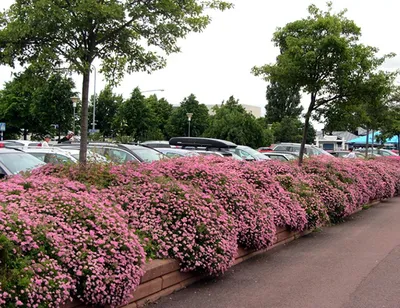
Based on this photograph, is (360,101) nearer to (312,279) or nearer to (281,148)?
(312,279)

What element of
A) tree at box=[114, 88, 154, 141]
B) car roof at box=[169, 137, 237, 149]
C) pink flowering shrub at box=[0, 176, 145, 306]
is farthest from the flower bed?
tree at box=[114, 88, 154, 141]

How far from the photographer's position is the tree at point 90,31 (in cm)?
628

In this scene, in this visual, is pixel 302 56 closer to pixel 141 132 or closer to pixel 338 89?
pixel 338 89

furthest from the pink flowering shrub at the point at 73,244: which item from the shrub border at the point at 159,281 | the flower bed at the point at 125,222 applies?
the shrub border at the point at 159,281

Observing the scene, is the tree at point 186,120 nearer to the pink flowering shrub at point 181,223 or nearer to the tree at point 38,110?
the tree at point 38,110

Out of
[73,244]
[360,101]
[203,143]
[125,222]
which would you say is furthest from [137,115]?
[73,244]

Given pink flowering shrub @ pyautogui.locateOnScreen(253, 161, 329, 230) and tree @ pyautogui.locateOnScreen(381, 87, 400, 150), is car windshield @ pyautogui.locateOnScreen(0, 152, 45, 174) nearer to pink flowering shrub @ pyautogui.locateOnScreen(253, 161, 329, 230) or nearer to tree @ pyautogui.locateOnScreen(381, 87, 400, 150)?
pink flowering shrub @ pyautogui.locateOnScreen(253, 161, 329, 230)

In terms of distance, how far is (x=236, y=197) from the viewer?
21.8ft

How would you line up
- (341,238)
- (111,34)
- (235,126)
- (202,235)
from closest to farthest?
(202,235) → (111,34) → (341,238) → (235,126)

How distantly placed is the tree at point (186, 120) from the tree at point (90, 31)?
46195mm

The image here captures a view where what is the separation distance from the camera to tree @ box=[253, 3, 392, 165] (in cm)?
1227

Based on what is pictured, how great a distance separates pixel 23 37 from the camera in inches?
255

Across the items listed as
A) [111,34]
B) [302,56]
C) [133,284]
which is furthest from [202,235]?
[302,56]

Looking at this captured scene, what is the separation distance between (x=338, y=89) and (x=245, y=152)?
30.1 feet
